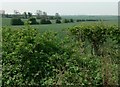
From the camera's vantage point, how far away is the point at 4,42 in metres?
5.80

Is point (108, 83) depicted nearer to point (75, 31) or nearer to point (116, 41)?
point (116, 41)

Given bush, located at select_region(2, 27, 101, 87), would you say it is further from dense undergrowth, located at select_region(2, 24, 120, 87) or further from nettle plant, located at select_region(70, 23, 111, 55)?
nettle plant, located at select_region(70, 23, 111, 55)

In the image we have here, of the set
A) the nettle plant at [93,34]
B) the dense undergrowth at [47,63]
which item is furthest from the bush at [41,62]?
the nettle plant at [93,34]

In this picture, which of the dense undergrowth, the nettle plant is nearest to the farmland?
the dense undergrowth

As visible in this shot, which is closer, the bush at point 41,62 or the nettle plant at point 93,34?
the bush at point 41,62

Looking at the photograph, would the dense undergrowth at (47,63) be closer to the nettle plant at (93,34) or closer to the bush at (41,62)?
the bush at (41,62)

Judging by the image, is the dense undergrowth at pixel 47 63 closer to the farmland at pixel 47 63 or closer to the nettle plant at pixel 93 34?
the farmland at pixel 47 63

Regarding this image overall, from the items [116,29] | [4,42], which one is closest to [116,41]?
[116,29]

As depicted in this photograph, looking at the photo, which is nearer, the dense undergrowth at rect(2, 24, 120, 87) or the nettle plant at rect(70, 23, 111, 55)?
the dense undergrowth at rect(2, 24, 120, 87)

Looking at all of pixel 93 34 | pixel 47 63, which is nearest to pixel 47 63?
pixel 47 63

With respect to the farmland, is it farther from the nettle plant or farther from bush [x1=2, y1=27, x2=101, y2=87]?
the nettle plant

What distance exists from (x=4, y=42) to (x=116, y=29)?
2.73 m

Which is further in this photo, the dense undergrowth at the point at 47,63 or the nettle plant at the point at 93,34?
the nettle plant at the point at 93,34

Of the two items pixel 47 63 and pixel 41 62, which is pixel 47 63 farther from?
pixel 41 62
